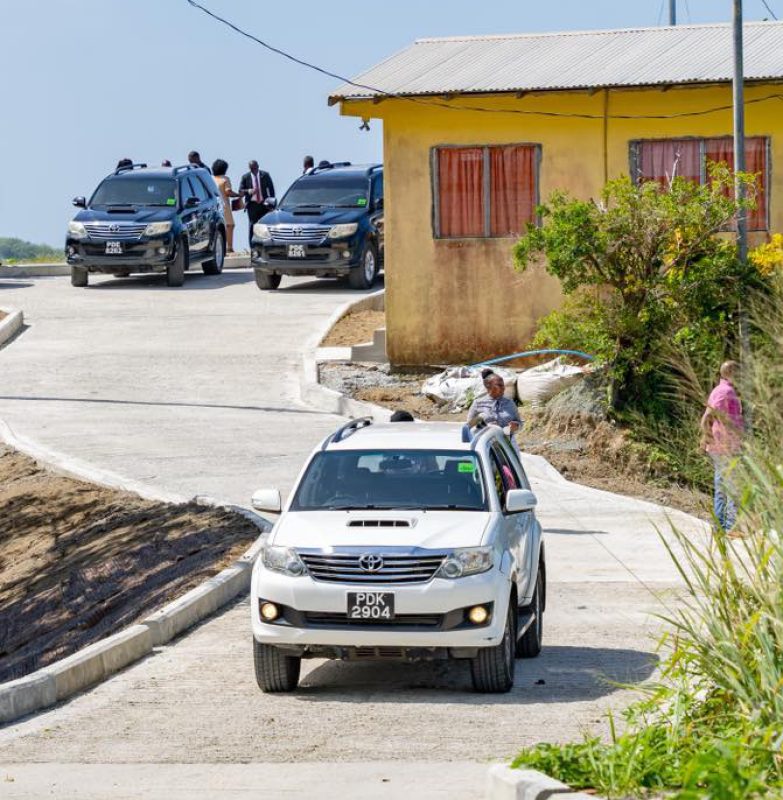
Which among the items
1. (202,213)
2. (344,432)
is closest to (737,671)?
(344,432)

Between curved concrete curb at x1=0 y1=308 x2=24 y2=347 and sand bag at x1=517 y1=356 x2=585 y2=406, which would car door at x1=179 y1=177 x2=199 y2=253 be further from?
sand bag at x1=517 y1=356 x2=585 y2=406

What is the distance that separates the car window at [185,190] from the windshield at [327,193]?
6.91 feet

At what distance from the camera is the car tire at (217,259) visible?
3747 cm

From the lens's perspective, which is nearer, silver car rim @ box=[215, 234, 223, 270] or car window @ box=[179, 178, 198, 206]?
car window @ box=[179, 178, 198, 206]

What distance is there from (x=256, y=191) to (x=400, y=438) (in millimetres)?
27474

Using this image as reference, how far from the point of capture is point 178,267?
34844mm

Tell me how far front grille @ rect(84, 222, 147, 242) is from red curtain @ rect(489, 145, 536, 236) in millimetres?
9288

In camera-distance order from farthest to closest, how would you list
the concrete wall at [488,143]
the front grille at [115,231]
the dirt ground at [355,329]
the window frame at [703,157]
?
the front grille at [115,231]
the dirt ground at [355,329]
the concrete wall at [488,143]
the window frame at [703,157]

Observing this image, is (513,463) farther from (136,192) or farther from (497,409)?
(136,192)

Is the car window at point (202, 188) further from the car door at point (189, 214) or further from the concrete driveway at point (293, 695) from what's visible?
the concrete driveway at point (293, 695)

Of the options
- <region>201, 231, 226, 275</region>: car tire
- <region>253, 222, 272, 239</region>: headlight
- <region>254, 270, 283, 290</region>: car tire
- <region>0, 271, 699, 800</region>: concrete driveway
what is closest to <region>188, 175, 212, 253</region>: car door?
<region>201, 231, 226, 275</region>: car tire

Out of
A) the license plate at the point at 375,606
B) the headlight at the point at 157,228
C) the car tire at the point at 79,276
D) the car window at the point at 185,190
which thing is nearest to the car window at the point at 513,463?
the license plate at the point at 375,606

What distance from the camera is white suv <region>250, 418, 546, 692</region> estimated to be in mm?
10523

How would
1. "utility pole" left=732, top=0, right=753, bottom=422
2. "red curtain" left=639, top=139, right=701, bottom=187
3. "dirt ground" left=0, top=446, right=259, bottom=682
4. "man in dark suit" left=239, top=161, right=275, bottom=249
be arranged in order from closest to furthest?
1. "dirt ground" left=0, top=446, right=259, bottom=682
2. "utility pole" left=732, top=0, right=753, bottom=422
3. "red curtain" left=639, top=139, right=701, bottom=187
4. "man in dark suit" left=239, top=161, right=275, bottom=249
